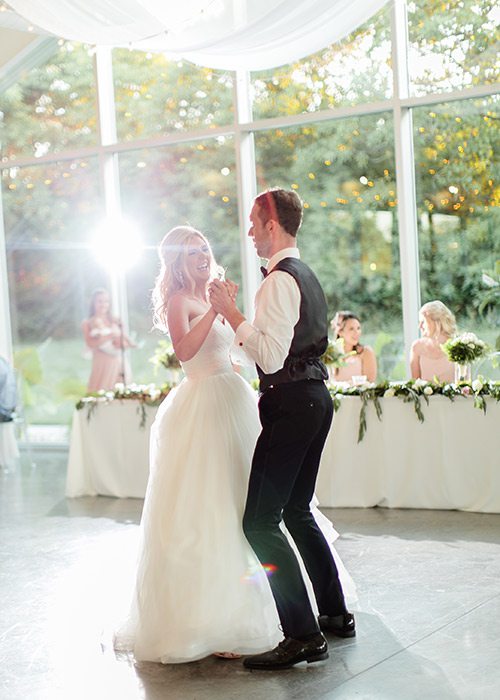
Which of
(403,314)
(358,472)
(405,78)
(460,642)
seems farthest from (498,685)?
(405,78)

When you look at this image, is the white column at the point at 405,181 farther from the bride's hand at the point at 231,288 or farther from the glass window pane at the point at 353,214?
the bride's hand at the point at 231,288

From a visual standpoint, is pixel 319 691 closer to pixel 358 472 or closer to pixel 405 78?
pixel 358 472

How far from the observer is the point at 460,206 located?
8.09 meters

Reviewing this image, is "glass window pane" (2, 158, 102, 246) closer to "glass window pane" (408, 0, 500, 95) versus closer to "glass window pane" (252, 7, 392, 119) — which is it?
"glass window pane" (252, 7, 392, 119)

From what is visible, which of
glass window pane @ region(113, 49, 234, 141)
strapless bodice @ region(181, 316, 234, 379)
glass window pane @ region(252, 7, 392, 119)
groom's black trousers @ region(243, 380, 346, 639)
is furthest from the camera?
glass window pane @ region(113, 49, 234, 141)

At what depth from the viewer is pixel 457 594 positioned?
4.66 meters

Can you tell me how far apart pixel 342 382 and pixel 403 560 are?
204 cm

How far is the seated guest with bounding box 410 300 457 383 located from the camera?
7.29m

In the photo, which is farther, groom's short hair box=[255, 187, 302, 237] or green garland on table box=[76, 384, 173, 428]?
green garland on table box=[76, 384, 173, 428]

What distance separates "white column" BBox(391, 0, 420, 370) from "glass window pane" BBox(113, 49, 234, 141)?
1.49 m

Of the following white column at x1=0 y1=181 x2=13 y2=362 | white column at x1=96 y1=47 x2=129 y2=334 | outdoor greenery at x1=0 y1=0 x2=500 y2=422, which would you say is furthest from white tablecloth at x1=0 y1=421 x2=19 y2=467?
white column at x1=0 y1=181 x2=13 y2=362

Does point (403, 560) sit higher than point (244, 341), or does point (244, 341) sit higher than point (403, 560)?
point (244, 341)

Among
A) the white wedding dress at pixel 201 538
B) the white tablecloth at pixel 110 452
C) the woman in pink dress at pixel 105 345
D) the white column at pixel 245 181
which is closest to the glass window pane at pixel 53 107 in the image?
the woman in pink dress at pixel 105 345

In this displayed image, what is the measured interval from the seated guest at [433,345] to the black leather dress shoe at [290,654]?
Result: 3673mm
